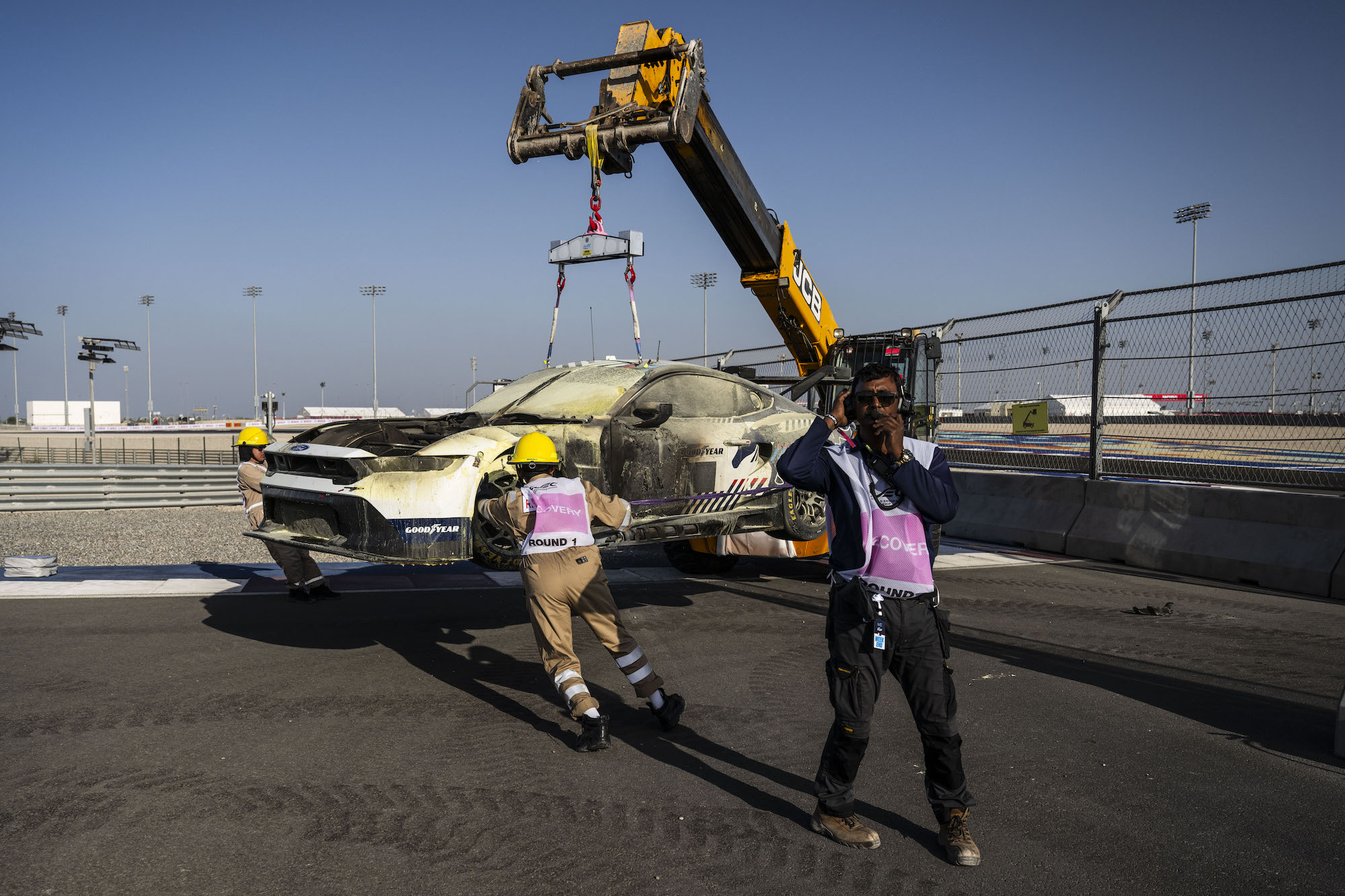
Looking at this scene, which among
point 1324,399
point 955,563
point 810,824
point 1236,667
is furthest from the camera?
point 955,563

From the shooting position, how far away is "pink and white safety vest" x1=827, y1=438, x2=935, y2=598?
3285 millimetres

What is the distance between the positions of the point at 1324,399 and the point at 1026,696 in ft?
18.0

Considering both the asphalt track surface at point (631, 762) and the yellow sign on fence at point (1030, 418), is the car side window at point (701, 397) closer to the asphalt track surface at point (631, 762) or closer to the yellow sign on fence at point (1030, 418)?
the asphalt track surface at point (631, 762)

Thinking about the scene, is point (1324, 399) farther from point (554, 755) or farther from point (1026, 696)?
point (554, 755)

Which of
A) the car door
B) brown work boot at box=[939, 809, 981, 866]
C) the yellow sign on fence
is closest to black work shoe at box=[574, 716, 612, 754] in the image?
brown work boot at box=[939, 809, 981, 866]

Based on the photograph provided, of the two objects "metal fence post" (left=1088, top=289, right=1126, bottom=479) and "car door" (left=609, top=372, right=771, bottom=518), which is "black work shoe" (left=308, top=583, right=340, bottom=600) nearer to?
"car door" (left=609, top=372, right=771, bottom=518)

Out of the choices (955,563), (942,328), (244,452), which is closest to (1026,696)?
(955,563)

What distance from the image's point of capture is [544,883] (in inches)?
120

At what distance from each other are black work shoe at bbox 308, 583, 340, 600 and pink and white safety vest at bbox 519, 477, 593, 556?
4.20 meters

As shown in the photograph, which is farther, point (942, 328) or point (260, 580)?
point (942, 328)

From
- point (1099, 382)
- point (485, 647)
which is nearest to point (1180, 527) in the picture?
point (1099, 382)

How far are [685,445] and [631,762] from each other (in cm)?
309

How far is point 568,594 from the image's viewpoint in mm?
4465

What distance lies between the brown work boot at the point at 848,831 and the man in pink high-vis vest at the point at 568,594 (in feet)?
4.26
